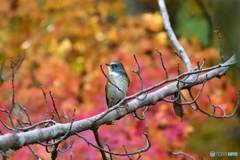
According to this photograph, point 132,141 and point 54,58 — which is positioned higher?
point 54,58

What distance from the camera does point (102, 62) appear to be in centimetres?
582

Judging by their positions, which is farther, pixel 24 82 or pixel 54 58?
pixel 54 58

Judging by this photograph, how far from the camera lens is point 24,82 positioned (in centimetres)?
570

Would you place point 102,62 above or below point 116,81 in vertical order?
above

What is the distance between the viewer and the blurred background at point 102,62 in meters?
4.43

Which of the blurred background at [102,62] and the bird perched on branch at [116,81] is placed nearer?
the bird perched on branch at [116,81]

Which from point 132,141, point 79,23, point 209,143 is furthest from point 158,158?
point 79,23

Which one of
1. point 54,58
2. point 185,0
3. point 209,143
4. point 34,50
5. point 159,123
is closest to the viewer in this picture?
point 159,123

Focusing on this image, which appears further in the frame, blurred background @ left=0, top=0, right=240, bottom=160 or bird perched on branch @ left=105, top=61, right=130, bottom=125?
blurred background @ left=0, top=0, right=240, bottom=160

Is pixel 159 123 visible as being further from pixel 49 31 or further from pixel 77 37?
pixel 49 31

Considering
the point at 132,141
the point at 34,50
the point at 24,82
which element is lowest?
the point at 132,141

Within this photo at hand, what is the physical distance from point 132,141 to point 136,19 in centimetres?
347

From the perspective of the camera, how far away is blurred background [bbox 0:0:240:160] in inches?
174

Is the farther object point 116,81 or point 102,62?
point 102,62
